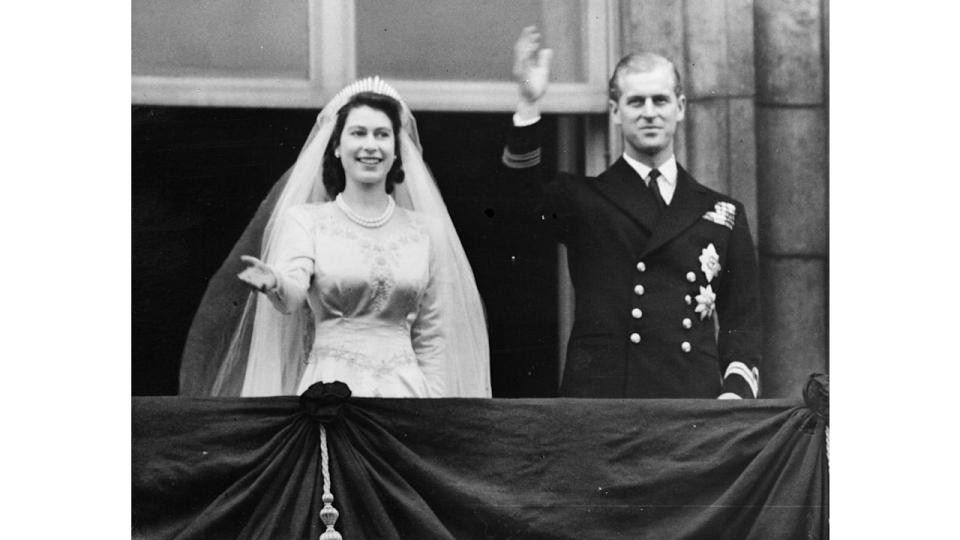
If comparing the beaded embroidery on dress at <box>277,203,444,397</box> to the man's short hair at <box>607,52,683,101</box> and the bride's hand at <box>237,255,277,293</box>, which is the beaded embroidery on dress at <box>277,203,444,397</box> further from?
the man's short hair at <box>607,52,683,101</box>

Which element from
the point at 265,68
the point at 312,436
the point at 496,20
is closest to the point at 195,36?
the point at 265,68

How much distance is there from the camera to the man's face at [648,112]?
7527mm

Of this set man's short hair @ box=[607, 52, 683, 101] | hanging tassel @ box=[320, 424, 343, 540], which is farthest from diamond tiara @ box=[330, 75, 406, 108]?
hanging tassel @ box=[320, 424, 343, 540]

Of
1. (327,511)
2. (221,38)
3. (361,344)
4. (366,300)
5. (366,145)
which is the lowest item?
(327,511)

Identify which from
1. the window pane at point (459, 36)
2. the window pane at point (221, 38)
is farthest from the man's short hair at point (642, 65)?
the window pane at point (221, 38)

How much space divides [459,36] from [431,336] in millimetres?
1204

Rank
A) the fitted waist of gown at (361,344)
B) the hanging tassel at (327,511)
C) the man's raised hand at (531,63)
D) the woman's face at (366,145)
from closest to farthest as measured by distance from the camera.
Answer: the hanging tassel at (327,511), the fitted waist of gown at (361,344), the woman's face at (366,145), the man's raised hand at (531,63)

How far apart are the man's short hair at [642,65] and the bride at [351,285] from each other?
0.83m

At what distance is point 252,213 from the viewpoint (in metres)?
7.39

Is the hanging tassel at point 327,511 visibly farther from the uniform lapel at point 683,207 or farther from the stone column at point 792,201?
the stone column at point 792,201

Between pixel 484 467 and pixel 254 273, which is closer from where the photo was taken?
pixel 484 467

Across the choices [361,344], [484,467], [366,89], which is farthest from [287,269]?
[484,467]

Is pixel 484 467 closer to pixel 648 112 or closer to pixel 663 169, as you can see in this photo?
pixel 663 169

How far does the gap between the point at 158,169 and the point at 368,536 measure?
1670 mm
